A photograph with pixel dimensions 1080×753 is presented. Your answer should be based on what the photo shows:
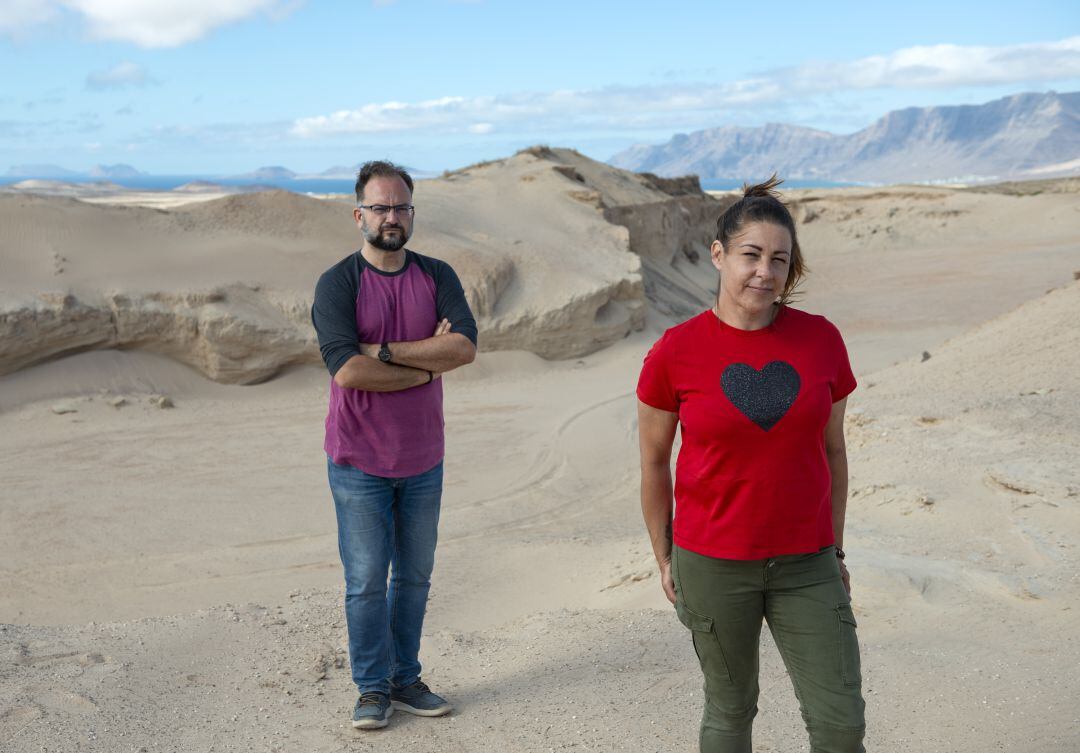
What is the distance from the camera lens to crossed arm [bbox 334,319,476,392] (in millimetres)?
3393

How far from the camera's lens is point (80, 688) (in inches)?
154

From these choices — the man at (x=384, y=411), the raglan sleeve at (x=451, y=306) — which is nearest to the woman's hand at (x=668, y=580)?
the man at (x=384, y=411)

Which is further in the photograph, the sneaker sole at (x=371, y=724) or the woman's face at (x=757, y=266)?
the sneaker sole at (x=371, y=724)

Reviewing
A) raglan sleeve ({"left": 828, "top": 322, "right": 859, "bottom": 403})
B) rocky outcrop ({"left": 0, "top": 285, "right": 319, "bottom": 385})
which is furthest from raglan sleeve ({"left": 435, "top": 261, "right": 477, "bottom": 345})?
rocky outcrop ({"left": 0, "top": 285, "right": 319, "bottom": 385})

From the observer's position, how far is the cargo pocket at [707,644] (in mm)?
2490

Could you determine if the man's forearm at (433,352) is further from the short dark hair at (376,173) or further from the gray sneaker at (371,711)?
the gray sneaker at (371,711)

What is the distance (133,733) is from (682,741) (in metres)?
1.98

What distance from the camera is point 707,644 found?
8.23 feet

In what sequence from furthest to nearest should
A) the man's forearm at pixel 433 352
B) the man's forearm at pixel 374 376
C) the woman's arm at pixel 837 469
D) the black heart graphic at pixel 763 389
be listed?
the man's forearm at pixel 433 352 < the man's forearm at pixel 374 376 < the woman's arm at pixel 837 469 < the black heart graphic at pixel 763 389

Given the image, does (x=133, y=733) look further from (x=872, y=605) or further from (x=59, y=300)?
(x=59, y=300)

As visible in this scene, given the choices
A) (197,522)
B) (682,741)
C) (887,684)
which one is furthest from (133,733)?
(197,522)

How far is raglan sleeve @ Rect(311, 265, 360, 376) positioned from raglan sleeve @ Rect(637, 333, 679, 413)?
133 cm

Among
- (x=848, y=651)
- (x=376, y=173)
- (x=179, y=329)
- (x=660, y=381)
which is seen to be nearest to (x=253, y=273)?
(x=179, y=329)

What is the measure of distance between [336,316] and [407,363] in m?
0.30
